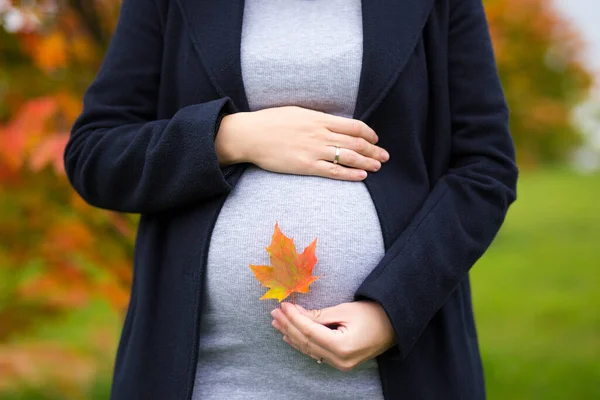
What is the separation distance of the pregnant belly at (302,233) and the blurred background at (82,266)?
3.02 ft

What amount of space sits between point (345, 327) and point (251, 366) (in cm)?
23

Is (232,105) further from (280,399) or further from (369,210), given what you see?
(280,399)

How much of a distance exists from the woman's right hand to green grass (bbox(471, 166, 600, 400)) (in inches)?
112

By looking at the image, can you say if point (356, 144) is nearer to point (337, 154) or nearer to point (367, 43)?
point (337, 154)

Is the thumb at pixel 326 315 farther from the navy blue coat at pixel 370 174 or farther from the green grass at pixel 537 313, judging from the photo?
the green grass at pixel 537 313

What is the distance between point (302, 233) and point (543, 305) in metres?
4.57

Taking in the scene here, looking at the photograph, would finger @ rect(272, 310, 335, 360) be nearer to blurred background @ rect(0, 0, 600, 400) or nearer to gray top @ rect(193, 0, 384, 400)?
gray top @ rect(193, 0, 384, 400)

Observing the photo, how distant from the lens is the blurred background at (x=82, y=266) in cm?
233

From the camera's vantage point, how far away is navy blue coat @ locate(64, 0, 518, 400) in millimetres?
1357

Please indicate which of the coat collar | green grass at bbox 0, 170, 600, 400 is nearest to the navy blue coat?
the coat collar

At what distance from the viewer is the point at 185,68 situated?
4.84 ft

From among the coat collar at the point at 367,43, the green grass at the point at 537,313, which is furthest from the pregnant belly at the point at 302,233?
the green grass at the point at 537,313

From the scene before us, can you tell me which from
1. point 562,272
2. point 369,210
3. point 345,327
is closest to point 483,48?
point 369,210

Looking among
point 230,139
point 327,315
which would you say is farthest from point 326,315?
point 230,139
